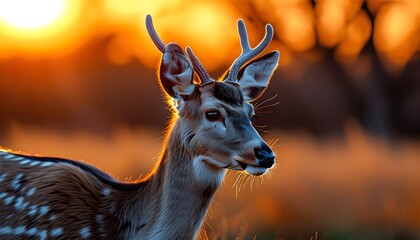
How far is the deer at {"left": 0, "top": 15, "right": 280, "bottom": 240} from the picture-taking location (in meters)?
5.80

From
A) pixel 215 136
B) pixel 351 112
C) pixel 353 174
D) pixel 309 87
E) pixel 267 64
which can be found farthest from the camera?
pixel 309 87

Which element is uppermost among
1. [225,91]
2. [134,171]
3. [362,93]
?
[225,91]

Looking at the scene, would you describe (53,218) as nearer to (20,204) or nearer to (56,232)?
(56,232)

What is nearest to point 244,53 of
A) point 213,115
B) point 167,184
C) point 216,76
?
point 213,115

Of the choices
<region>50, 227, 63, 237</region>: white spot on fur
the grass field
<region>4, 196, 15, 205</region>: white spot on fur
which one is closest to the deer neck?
<region>50, 227, 63, 237</region>: white spot on fur

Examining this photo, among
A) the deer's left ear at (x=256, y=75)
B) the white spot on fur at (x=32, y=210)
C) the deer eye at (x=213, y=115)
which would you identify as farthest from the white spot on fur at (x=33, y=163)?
the deer's left ear at (x=256, y=75)

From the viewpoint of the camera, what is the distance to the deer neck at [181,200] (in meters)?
5.85

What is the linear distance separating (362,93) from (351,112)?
1.10 metres

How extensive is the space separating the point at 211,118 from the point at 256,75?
69cm

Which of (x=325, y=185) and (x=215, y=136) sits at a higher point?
(x=215, y=136)

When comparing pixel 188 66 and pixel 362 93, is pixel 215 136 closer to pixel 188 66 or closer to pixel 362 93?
pixel 188 66

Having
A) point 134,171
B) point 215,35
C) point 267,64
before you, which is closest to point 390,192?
point 134,171

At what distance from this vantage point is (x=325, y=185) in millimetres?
13062

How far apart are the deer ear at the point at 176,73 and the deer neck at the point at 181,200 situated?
24 cm
